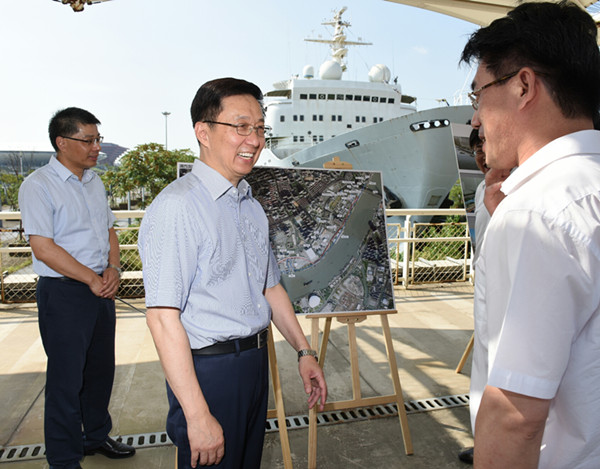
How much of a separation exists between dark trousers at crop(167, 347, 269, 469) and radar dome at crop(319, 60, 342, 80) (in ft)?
64.7

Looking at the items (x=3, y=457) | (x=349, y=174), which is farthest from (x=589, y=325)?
(x=3, y=457)

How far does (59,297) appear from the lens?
6.82 ft

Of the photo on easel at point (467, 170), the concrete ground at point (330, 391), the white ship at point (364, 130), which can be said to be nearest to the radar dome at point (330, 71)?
the white ship at point (364, 130)

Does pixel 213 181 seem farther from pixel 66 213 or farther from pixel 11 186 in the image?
pixel 11 186

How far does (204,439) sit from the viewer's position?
1200mm

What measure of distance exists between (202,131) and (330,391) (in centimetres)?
237

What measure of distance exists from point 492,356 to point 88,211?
216 cm

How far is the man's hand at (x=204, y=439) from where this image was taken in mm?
1190

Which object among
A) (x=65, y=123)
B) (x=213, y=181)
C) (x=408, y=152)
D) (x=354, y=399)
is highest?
(x=408, y=152)

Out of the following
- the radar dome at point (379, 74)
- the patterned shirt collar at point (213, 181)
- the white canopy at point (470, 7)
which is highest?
the radar dome at point (379, 74)

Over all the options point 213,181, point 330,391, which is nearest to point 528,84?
point 213,181

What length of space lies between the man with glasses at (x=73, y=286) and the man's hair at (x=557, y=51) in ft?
6.83

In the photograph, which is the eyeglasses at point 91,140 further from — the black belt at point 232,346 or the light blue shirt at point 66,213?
the black belt at point 232,346

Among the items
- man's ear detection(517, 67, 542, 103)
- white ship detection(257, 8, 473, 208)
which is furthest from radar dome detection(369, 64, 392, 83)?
man's ear detection(517, 67, 542, 103)
